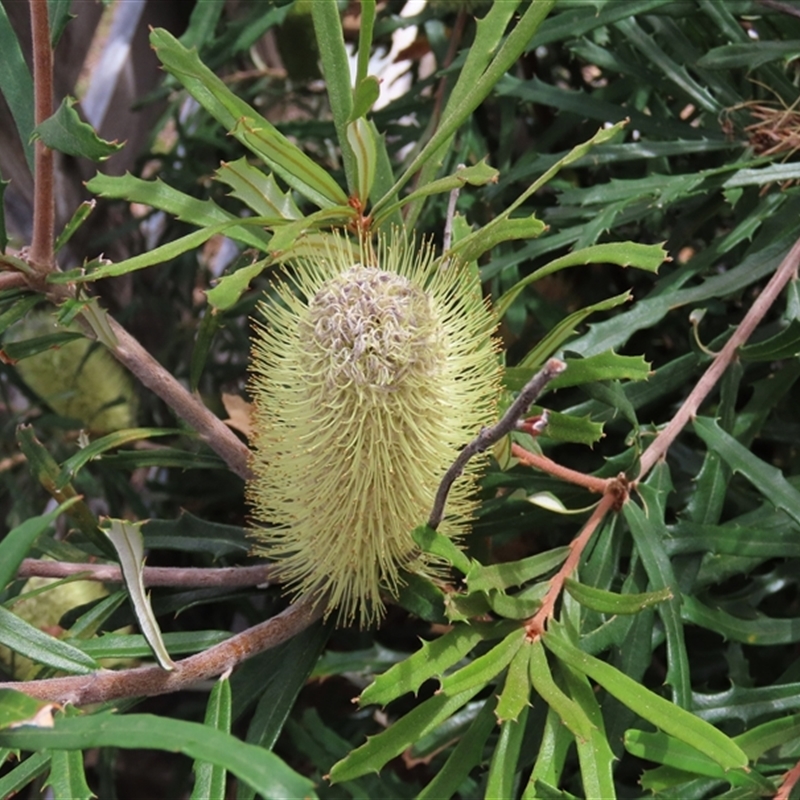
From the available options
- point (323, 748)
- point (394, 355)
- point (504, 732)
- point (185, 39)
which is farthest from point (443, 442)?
point (185, 39)

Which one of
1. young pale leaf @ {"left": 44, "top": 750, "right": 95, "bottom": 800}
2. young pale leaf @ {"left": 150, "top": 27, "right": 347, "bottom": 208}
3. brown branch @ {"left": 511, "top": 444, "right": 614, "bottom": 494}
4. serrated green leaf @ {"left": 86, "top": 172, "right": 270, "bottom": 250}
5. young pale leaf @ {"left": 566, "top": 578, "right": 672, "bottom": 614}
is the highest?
young pale leaf @ {"left": 150, "top": 27, "right": 347, "bottom": 208}

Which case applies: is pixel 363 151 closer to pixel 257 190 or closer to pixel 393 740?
pixel 257 190

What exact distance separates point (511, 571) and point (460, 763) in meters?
0.12

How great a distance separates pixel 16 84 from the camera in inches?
21.2

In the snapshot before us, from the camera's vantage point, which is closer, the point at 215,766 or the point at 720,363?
the point at 215,766

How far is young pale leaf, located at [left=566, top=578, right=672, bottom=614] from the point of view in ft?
1.51

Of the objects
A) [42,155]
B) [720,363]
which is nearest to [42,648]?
[42,155]

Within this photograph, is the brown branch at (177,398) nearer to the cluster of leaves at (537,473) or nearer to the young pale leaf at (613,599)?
the cluster of leaves at (537,473)

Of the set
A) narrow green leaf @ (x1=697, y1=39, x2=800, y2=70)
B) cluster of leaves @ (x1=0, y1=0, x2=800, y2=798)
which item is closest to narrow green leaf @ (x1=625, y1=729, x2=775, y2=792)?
cluster of leaves @ (x1=0, y1=0, x2=800, y2=798)

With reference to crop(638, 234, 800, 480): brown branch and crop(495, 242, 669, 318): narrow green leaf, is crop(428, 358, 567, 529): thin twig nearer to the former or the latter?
crop(495, 242, 669, 318): narrow green leaf

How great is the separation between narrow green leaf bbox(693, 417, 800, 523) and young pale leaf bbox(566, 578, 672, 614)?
13 cm

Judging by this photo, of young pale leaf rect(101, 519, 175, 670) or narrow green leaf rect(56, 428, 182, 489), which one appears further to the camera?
narrow green leaf rect(56, 428, 182, 489)

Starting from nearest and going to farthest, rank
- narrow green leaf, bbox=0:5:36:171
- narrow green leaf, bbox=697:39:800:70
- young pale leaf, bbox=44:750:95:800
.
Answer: young pale leaf, bbox=44:750:95:800 < narrow green leaf, bbox=0:5:36:171 < narrow green leaf, bbox=697:39:800:70

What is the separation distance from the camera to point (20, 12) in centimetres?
83
